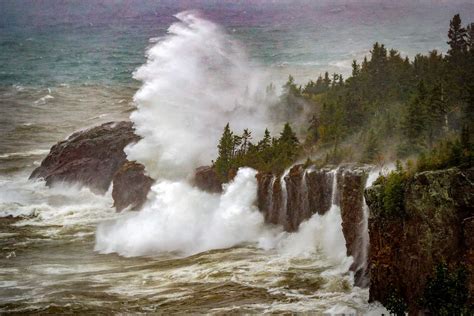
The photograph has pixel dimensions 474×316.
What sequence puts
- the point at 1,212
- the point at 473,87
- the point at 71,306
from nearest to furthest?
the point at 71,306
the point at 473,87
the point at 1,212

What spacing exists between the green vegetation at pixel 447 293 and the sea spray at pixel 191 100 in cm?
4660

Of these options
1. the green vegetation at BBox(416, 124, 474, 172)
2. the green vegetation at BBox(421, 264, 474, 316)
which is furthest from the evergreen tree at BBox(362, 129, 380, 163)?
the green vegetation at BBox(421, 264, 474, 316)

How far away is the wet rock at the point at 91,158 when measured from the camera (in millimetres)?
94250

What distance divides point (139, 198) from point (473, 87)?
46889 mm

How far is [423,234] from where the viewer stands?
45625mm

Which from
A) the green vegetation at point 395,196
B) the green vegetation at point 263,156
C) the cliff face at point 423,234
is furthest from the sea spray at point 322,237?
the green vegetation at point 395,196

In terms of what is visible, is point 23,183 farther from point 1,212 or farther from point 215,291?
point 215,291

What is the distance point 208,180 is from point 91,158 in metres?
27.1

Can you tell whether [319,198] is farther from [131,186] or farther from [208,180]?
[131,186]

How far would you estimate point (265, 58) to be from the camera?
177 m

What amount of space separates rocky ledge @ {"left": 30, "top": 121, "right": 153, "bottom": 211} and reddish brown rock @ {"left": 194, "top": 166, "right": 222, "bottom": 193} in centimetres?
995

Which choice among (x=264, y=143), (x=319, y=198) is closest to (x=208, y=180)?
(x=264, y=143)

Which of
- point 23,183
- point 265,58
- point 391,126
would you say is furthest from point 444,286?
point 265,58

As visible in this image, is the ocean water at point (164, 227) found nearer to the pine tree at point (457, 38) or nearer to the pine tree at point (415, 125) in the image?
the pine tree at point (415, 125)
